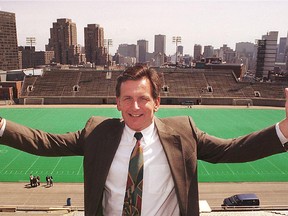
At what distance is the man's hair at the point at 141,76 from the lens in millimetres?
2717

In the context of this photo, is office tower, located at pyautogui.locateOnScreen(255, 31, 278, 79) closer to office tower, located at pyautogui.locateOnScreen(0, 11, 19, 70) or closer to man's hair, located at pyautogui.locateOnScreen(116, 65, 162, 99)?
office tower, located at pyautogui.locateOnScreen(0, 11, 19, 70)

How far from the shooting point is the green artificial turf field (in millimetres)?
18922

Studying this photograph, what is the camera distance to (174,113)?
1457 inches

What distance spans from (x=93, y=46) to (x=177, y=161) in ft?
483

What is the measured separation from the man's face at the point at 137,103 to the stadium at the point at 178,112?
11.3 metres

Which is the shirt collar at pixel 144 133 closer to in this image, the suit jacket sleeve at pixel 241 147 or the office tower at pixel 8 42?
the suit jacket sleeve at pixel 241 147

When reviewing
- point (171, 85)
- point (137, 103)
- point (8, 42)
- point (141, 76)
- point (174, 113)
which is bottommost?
point (174, 113)

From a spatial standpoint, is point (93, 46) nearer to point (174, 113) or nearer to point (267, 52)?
point (267, 52)

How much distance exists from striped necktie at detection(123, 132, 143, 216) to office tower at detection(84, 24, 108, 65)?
141 metres

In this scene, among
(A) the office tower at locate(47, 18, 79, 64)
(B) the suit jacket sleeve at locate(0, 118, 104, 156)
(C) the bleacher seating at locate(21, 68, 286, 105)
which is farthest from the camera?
(A) the office tower at locate(47, 18, 79, 64)

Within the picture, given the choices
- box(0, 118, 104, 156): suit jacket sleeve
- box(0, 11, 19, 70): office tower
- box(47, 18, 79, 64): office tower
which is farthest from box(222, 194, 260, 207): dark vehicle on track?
box(47, 18, 79, 64): office tower

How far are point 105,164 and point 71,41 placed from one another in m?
153

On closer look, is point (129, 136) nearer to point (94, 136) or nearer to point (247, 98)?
point (94, 136)

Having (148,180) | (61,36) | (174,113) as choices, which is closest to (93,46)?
(61,36)
